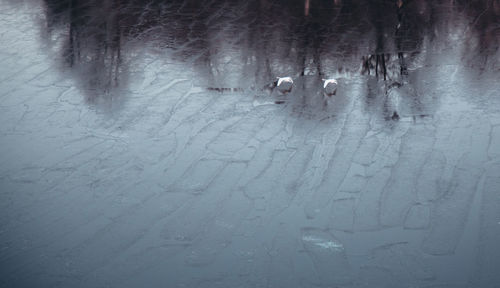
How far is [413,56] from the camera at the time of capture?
11.6ft

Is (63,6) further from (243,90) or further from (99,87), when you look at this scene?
(243,90)

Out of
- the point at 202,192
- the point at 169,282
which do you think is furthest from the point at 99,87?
the point at 169,282

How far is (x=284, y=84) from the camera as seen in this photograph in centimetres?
325

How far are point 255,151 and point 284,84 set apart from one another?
0.70 meters

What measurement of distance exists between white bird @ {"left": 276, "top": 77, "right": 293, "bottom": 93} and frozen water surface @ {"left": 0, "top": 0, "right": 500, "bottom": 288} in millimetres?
44

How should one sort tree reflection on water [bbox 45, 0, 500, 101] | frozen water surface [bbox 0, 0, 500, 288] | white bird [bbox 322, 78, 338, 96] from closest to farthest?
frozen water surface [bbox 0, 0, 500, 288] → white bird [bbox 322, 78, 338, 96] → tree reflection on water [bbox 45, 0, 500, 101]

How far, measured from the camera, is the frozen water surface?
199 centimetres

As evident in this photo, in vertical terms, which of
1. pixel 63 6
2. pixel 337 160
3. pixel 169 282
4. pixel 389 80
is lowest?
pixel 169 282

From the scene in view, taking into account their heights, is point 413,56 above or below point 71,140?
above

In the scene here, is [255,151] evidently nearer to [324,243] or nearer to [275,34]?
[324,243]

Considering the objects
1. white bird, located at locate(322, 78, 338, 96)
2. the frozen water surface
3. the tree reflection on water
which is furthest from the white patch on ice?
the tree reflection on water

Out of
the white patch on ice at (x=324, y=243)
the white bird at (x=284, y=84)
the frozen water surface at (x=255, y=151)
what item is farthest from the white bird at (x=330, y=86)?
the white patch on ice at (x=324, y=243)

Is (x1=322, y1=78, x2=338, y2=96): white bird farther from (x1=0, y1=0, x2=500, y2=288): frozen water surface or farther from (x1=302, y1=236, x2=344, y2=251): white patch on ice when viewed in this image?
(x1=302, y1=236, x2=344, y2=251): white patch on ice

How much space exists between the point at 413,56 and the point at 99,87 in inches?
65.9
